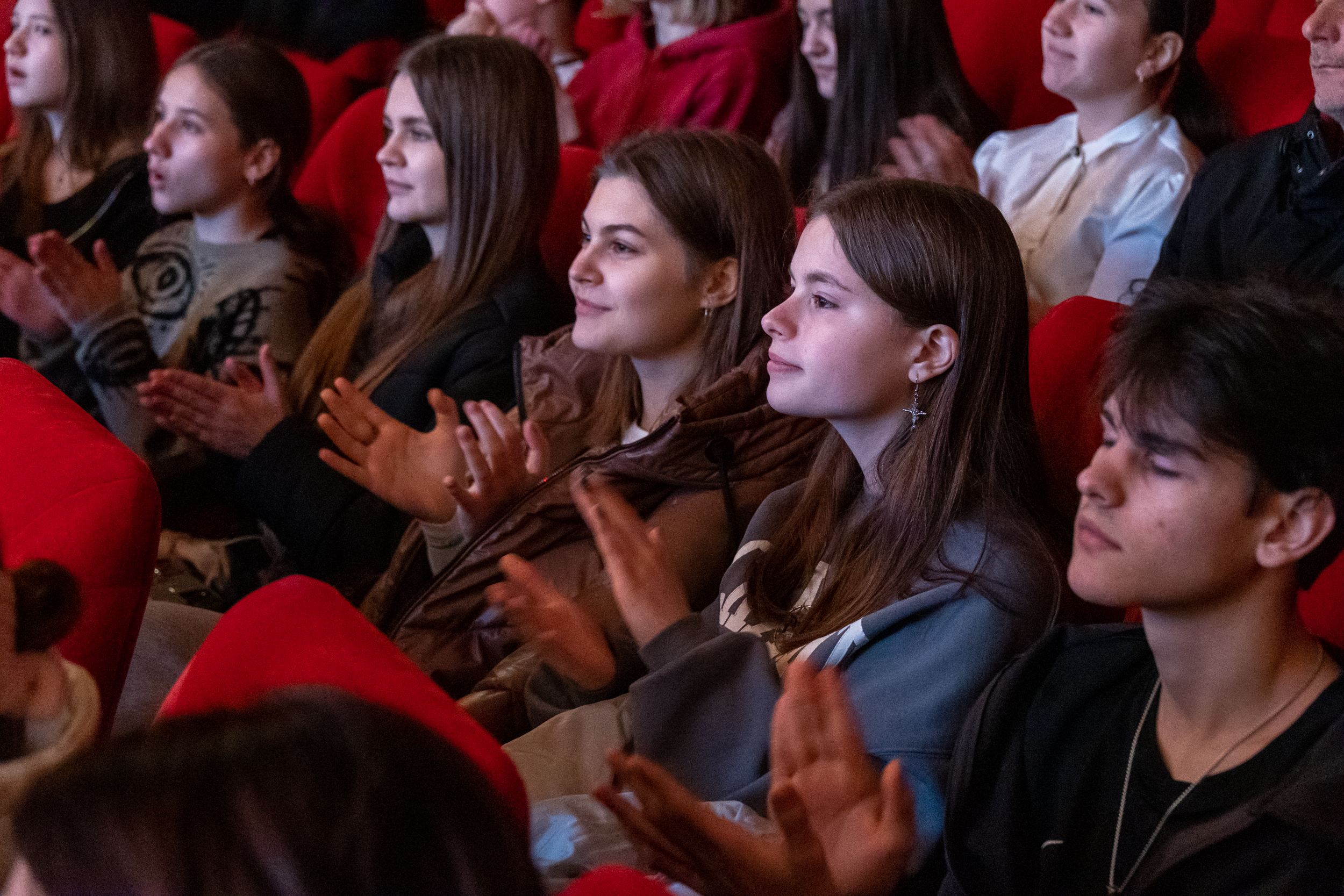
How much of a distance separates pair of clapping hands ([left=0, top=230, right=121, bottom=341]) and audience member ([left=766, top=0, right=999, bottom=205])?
1100 millimetres

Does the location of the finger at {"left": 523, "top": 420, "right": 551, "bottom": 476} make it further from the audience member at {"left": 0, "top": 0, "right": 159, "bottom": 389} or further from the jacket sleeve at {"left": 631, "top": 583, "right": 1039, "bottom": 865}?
the audience member at {"left": 0, "top": 0, "right": 159, "bottom": 389}

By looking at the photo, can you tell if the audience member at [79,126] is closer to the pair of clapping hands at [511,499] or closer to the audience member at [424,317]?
the audience member at [424,317]

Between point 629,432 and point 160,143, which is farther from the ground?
point 160,143

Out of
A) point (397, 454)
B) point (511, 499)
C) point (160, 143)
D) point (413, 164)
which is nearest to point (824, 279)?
point (511, 499)

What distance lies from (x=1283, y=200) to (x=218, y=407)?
1406 millimetres

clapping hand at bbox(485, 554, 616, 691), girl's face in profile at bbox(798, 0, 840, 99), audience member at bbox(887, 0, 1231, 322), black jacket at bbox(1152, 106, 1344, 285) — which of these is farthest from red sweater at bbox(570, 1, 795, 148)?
clapping hand at bbox(485, 554, 616, 691)

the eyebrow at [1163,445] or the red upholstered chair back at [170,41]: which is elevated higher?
the eyebrow at [1163,445]

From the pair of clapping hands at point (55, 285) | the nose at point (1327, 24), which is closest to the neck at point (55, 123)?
the pair of clapping hands at point (55, 285)

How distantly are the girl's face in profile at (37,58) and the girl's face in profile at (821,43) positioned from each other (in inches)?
54.2

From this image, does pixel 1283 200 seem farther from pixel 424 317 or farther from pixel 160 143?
pixel 160 143

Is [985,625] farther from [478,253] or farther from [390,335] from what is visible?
[390,335]

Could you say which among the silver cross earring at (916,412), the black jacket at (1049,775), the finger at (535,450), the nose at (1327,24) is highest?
the nose at (1327,24)

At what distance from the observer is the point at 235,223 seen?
2.19m

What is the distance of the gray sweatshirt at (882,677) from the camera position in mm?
1028
